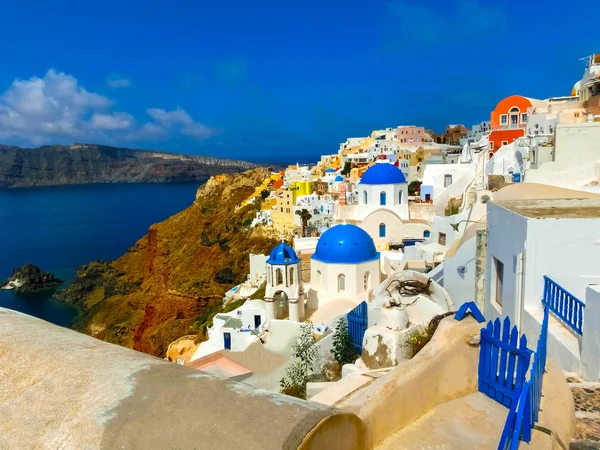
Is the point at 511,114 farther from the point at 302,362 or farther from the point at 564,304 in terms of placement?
the point at 564,304

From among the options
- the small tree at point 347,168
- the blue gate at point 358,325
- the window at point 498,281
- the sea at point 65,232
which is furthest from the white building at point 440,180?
the sea at point 65,232

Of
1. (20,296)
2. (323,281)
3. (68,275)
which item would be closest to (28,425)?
(323,281)

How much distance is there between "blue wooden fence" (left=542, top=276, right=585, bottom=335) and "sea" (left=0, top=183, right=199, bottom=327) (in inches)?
1654

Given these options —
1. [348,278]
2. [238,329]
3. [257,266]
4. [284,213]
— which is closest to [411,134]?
[284,213]

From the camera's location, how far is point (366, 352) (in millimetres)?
8805

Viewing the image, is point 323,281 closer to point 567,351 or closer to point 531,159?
point 531,159

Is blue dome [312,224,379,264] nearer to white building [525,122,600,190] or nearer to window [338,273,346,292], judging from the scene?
window [338,273,346,292]

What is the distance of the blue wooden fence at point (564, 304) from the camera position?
517 cm

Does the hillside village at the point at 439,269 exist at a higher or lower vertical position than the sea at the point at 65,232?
higher

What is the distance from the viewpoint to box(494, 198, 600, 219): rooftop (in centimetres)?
601

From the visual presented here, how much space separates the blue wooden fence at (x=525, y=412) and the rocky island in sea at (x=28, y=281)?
53597 millimetres

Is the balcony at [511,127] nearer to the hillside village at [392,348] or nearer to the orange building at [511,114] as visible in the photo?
the orange building at [511,114]

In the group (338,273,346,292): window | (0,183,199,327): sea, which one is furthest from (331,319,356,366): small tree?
(0,183,199,327): sea

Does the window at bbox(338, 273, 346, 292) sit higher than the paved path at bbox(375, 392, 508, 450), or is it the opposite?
the paved path at bbox(375, 392, 508, 450)
